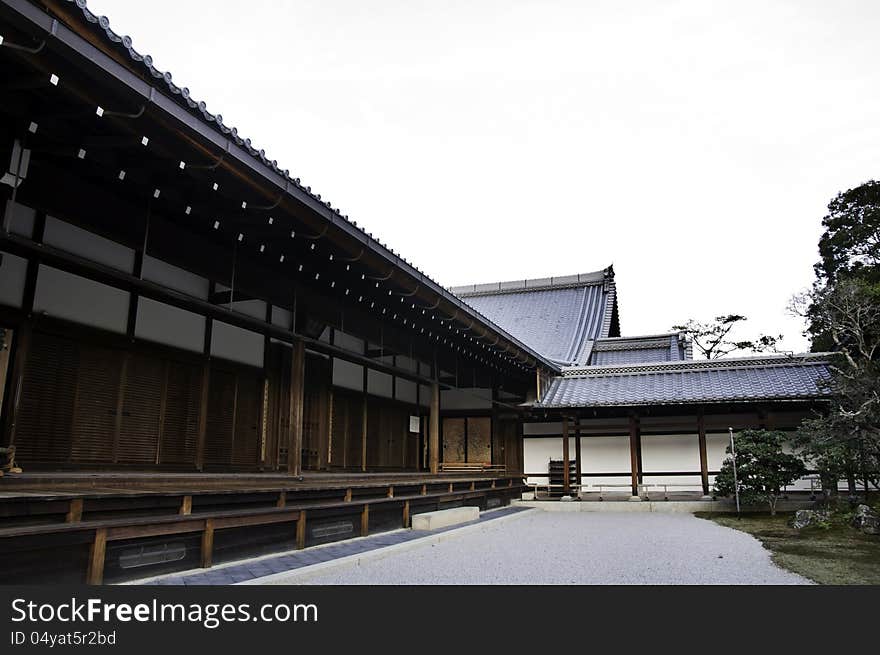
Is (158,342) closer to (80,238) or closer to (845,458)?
(80,238)

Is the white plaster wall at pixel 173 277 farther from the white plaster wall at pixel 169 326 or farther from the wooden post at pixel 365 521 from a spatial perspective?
the wooden post at pixel 365 521

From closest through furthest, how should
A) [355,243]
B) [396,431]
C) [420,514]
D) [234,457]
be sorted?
[355,243] → [234,457] → [420,514] → [396,431]

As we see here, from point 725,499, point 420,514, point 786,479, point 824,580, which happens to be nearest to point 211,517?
point 420,514

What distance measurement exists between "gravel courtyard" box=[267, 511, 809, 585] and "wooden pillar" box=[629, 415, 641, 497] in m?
4.12

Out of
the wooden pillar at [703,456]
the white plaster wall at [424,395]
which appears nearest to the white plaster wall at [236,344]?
the white plaster wall at [424,395]

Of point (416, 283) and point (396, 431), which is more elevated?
point (416, 283)

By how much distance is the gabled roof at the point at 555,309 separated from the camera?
935 inches

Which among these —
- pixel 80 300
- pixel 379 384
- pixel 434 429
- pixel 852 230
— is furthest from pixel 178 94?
pixel 852 230

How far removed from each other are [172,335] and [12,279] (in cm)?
195

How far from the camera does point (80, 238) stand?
21.3 ft

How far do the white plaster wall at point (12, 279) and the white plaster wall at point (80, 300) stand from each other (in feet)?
0.49

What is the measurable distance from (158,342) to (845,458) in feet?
34.5

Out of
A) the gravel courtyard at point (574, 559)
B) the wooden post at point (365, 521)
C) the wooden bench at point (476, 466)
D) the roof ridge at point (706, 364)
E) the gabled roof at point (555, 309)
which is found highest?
the gabled roof at point (555, 309)

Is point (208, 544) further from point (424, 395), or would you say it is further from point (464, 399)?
point (464, 399)
